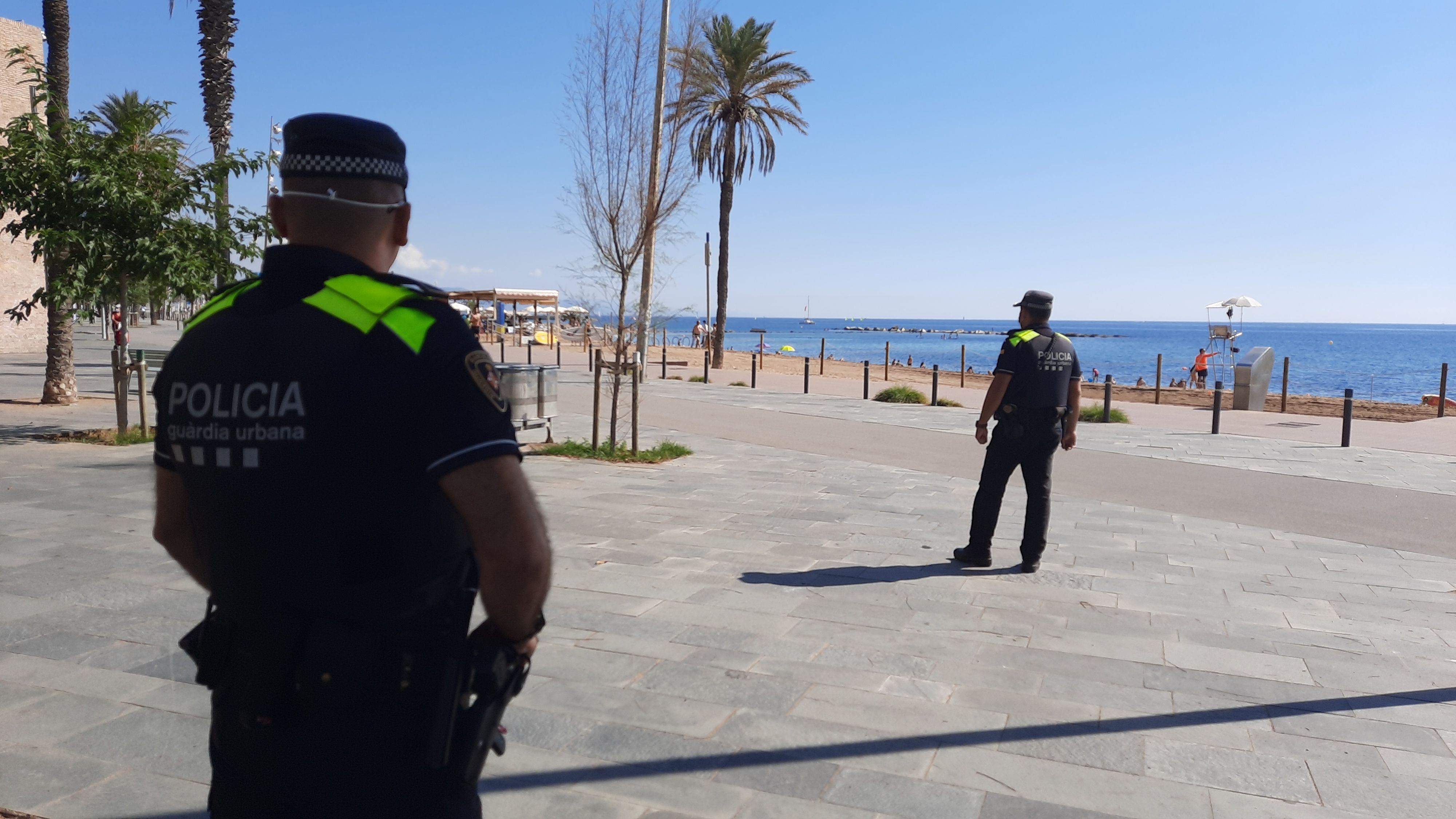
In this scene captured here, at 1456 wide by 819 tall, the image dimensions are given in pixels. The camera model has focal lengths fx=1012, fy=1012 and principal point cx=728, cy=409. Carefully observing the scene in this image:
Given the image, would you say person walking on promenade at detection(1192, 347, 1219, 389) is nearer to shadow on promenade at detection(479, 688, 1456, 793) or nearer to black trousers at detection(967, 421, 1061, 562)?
black trousers at detection(967, 421, 1061, 562)

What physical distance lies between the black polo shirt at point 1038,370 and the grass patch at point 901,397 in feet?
46.8

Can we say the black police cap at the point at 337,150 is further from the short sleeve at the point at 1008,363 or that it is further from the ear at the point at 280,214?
the short sleeve at the point at 1008,363

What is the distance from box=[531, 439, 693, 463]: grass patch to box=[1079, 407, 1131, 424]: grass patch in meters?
8.81

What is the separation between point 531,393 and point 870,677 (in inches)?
324

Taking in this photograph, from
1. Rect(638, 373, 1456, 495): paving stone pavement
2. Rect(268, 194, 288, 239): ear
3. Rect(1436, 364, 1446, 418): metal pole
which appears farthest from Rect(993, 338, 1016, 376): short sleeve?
Rect(1436, 364, 1446, 418): metal pole

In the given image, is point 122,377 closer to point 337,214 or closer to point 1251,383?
point 337,214

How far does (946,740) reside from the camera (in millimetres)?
3979

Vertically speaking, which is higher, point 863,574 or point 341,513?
point 341,513

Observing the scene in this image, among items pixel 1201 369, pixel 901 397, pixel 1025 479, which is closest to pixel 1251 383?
pixel 901 397

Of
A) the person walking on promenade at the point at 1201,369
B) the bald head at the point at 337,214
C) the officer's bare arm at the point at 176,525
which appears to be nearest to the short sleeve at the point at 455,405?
the bald head at the point at 337,214

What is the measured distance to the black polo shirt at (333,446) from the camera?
1.63 metres

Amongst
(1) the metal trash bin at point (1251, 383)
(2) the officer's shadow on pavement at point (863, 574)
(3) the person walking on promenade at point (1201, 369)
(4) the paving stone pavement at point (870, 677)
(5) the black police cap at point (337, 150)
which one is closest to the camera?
(5) the black police cap at point (337, 150)

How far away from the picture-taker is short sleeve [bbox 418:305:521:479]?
1.65 m

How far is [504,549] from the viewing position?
1.74 m
